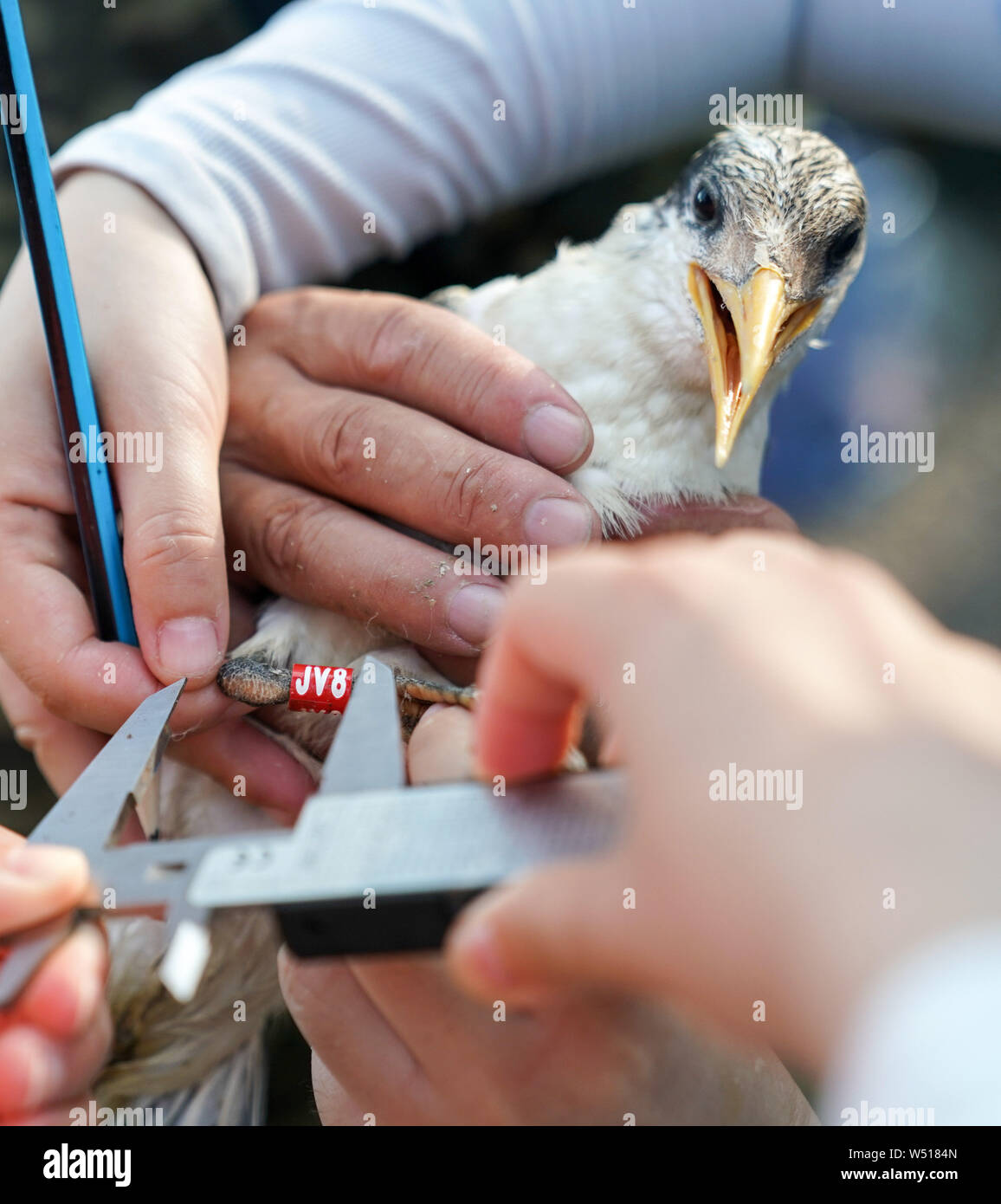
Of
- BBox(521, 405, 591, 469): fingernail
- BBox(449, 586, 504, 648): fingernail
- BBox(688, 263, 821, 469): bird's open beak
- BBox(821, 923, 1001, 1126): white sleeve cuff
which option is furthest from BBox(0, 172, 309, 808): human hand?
BBox(821, 923, 1001, 1126): white sleeve cuff

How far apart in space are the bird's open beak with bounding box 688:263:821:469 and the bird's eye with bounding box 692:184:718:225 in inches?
3.4

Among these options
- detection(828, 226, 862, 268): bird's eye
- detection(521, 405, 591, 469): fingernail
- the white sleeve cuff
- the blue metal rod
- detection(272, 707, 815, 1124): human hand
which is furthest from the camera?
detection(828, 226, 862, 268): bird's eye

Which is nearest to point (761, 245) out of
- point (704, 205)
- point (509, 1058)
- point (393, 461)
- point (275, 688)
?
point (704, 205)

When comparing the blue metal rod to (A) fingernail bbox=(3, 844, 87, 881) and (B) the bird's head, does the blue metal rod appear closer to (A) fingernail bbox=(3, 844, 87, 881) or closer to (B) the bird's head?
(A) fingernail bbox=(3, 844, 87, 881)

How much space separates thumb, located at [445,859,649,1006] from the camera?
39 cm

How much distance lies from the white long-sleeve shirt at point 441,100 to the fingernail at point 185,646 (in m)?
0.52

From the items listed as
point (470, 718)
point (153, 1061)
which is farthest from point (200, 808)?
point (470, 718)

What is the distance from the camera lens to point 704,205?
125 centimetres

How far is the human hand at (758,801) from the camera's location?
365mm

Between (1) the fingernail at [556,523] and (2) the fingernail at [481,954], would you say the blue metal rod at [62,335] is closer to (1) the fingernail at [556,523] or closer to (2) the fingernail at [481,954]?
(1) the fingernail at [556,523]

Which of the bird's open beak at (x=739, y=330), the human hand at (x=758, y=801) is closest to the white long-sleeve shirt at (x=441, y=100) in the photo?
the bird's open beak at (x=739, y=330)
